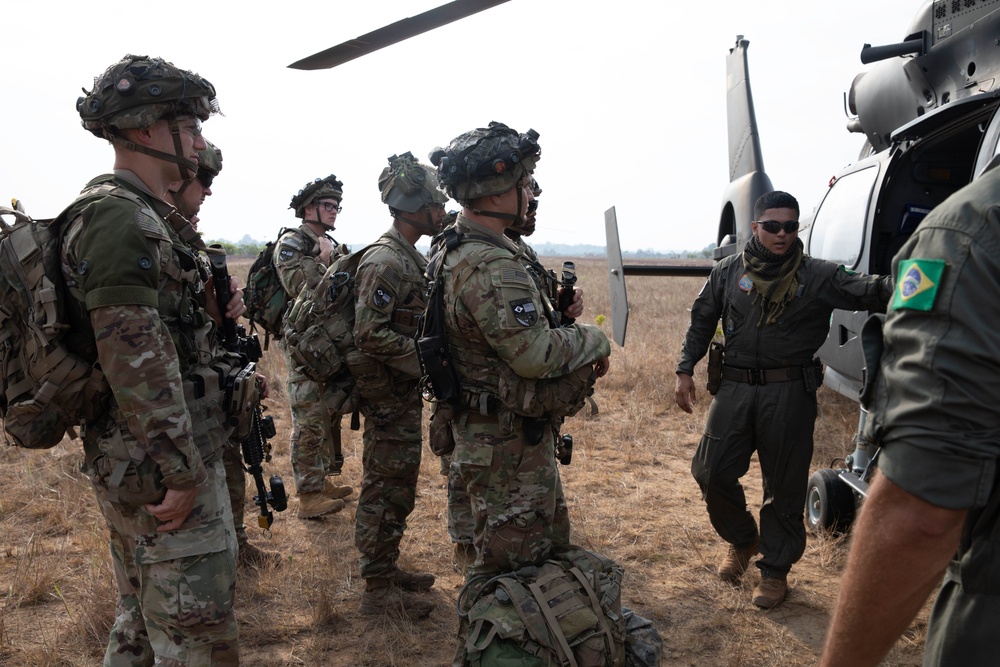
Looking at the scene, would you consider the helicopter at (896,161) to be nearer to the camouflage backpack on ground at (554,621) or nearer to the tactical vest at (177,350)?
the camouflage backpack on ground at (554,621)

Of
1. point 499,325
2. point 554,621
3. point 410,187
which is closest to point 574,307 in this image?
point 499,325

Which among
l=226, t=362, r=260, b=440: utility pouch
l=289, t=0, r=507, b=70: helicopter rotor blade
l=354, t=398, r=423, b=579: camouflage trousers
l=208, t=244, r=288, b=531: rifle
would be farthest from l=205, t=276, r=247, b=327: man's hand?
l=354, t=398, r=423, b=579: camouflage trousers

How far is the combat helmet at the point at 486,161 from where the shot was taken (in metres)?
2.84

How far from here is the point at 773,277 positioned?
382 centimetres

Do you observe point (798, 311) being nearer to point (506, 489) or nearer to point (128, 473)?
point (506, 489)

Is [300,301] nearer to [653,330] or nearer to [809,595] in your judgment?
[809,595]

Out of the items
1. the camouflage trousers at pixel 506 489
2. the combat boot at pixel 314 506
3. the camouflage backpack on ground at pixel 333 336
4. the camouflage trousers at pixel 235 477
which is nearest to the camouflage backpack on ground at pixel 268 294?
the combat boot at pixel 314 506

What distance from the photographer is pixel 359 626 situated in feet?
12.3

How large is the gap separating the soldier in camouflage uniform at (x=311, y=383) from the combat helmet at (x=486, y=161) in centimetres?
237

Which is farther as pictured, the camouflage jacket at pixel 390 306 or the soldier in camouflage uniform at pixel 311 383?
the soldier in camouflage uniform at pixel 311 383

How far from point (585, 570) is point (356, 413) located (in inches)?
81.6

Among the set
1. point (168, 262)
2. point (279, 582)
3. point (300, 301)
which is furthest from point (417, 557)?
point (168, 262)

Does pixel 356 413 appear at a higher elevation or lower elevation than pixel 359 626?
higher

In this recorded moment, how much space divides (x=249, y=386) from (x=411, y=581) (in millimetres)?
2013
